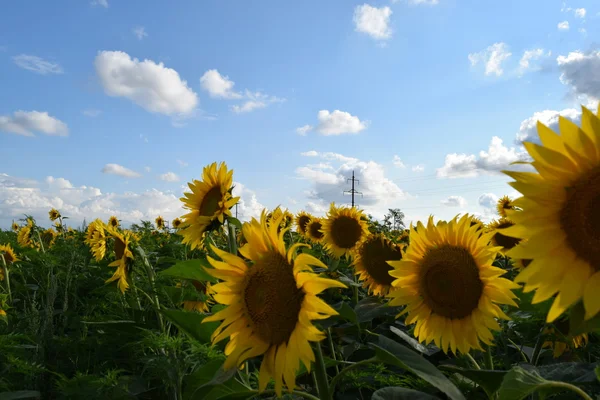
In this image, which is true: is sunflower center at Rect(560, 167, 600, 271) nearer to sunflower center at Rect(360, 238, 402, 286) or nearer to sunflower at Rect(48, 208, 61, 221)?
sunflower center at Rect(360, 238, 402, 286)

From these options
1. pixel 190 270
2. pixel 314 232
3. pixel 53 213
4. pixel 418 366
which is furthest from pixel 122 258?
pixel 53 213

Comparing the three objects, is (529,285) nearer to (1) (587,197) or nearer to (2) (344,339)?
(1) (587,197)

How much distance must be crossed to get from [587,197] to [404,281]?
143 centimetres

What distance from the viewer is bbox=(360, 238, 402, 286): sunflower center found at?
4.01 metres

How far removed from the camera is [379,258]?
13.3 ft

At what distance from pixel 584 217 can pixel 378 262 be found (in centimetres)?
276

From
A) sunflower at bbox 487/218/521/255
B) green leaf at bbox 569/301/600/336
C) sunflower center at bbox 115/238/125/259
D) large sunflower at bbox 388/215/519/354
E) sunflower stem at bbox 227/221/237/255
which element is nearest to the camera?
green leaf at bbox 569/301/600/336

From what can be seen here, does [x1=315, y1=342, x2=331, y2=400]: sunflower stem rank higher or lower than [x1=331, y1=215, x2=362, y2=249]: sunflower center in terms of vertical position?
lower

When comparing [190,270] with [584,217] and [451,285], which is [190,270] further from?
[584,217]

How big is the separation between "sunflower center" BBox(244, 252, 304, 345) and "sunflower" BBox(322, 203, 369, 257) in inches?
156

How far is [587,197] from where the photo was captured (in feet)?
4.33

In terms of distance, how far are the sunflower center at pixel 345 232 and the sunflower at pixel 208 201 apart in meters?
2.40

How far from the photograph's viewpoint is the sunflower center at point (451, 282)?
8.00 ft

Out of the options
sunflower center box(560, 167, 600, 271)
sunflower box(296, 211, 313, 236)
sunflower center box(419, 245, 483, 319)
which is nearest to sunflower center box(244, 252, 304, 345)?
sunflower center box(560, 167, 600, 271)
